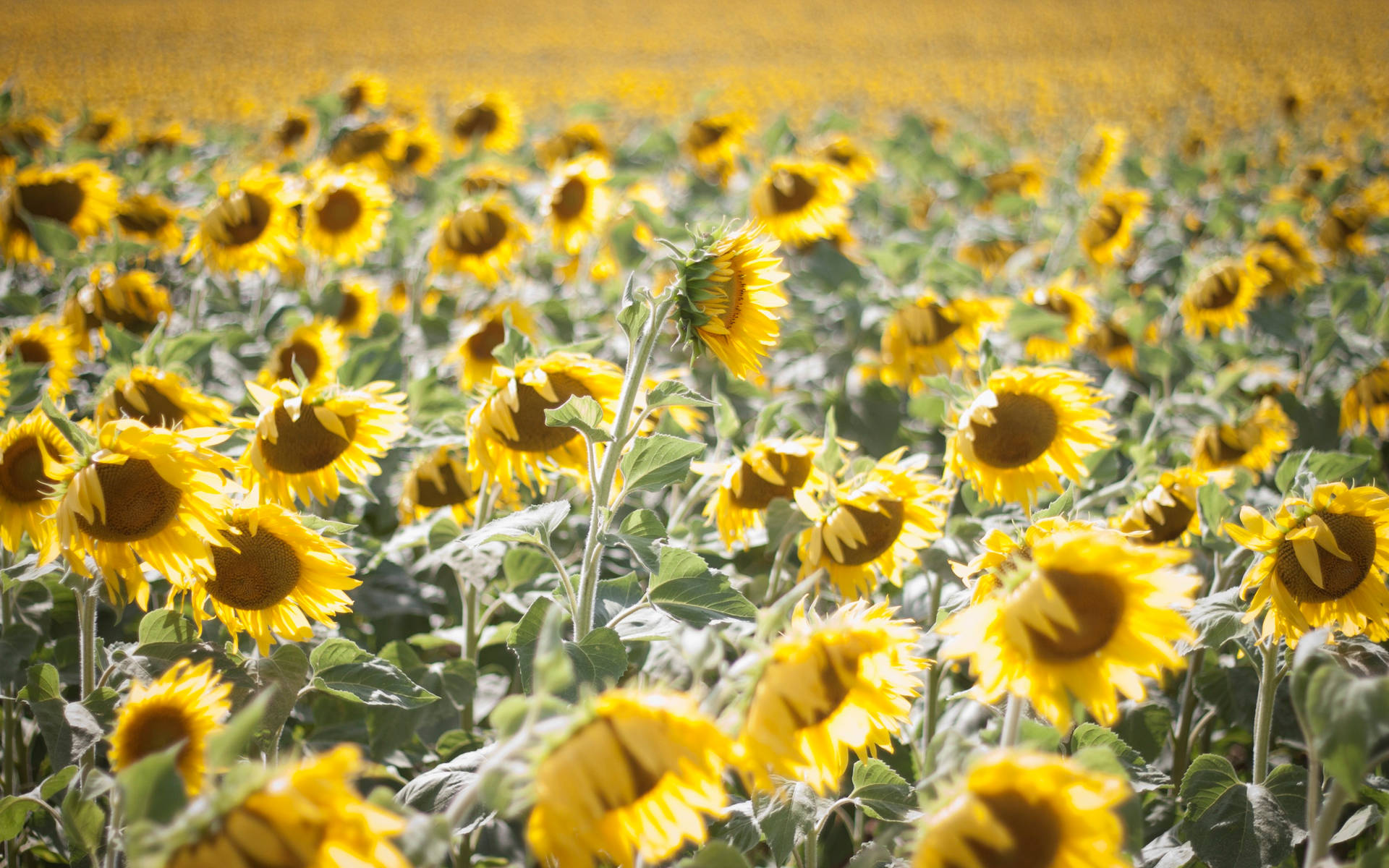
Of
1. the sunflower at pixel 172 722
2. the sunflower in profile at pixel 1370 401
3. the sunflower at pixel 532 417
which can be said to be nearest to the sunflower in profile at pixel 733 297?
the sunflower at pixel 532 417

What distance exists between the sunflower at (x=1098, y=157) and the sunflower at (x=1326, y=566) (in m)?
3.08

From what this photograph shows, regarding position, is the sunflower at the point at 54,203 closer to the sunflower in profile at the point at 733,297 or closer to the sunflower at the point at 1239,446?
the sunflower in profile at the point at 733,297

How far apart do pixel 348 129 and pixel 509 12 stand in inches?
870

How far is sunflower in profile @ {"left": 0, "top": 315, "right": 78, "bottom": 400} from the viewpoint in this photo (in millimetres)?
2113

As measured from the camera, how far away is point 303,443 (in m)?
1.44

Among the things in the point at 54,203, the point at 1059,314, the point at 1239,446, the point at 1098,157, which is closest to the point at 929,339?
the point at 1059,314

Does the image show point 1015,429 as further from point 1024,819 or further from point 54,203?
point 54,203

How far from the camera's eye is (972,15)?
22422mm

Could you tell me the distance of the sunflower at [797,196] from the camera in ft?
8.59

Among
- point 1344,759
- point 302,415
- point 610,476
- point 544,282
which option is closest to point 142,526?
point 302,415

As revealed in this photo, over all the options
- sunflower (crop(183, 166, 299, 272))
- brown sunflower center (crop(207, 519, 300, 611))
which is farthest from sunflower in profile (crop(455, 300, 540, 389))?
brown sunflower center (crop(207, 519, 300, 611))

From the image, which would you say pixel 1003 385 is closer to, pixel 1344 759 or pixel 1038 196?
pixel 1344 759

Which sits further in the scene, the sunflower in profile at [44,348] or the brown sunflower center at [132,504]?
the sunflower in profile at [44,348]

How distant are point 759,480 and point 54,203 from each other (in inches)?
98.7
